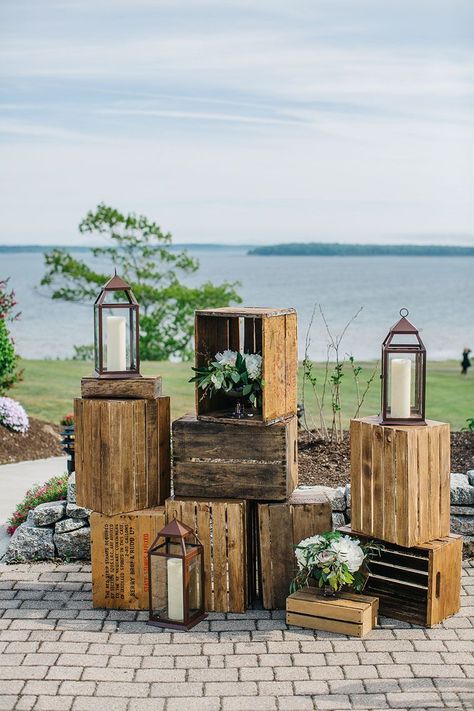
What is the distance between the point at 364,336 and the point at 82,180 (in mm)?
16622

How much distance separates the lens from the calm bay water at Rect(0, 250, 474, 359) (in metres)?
39.8

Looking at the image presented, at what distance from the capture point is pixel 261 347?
6.40m

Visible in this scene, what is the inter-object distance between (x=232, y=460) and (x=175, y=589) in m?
0.86

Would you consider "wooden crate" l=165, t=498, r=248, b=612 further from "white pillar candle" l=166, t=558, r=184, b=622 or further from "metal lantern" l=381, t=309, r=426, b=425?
"metal lantern" l=381, t=309, r=426, b=425

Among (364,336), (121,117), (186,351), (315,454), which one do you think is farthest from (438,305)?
(315,454)

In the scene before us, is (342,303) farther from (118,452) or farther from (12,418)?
(118,452)

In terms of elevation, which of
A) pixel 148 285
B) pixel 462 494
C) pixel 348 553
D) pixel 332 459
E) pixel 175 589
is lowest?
pixel 175 589

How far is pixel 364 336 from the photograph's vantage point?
40.2 meters

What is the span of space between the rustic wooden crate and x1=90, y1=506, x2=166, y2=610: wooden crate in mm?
89

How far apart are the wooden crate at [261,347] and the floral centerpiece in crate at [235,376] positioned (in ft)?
0.28

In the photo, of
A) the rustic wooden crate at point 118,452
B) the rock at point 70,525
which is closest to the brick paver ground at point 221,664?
the rustic wooden crate at point 118,452

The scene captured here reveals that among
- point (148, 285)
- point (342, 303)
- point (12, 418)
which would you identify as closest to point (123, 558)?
point (12, 418)

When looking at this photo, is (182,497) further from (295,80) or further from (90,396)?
(295,80)

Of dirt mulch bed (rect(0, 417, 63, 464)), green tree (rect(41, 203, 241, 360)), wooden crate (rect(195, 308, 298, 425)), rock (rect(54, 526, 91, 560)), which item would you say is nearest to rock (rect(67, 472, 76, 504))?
rock (rect(54, 526, 91, 560))
